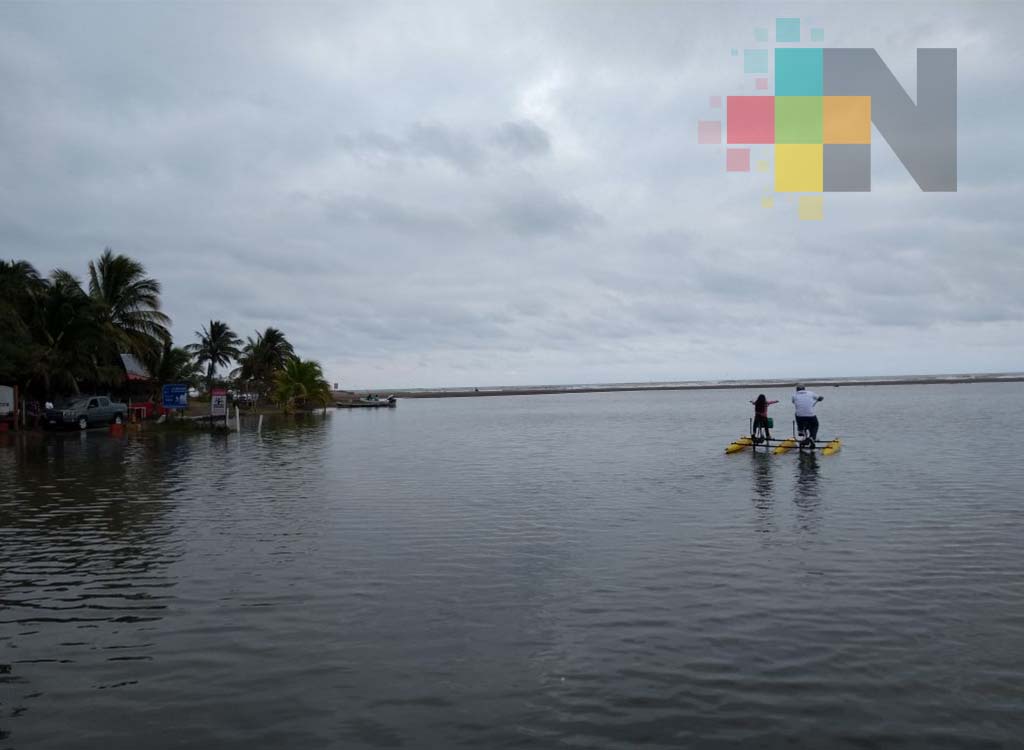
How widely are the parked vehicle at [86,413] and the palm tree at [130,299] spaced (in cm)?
405

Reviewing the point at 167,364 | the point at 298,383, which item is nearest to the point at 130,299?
the point at 167,364

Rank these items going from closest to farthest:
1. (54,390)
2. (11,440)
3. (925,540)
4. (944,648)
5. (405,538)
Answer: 1. (944,648)
2. (925,540)
3. (405,538)
4. (11,440)
5. (54,390)

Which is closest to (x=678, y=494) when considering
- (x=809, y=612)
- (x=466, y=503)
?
(x=466, y=503)

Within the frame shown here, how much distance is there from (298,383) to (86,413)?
30.1m

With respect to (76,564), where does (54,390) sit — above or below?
above

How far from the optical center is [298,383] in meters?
72.6

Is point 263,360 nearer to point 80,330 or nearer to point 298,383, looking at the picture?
point 298,383

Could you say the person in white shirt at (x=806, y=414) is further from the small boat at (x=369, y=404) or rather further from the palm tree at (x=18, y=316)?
the small boat at (x=369, y=404)

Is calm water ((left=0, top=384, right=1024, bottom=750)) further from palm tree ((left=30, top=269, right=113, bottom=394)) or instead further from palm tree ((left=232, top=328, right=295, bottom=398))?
palm tree ((left=232, top=328, right=295, bottom=398))

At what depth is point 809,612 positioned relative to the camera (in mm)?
8055

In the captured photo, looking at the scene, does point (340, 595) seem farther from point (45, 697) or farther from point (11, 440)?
point (11, 440)

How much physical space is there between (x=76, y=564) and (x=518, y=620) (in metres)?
7.15

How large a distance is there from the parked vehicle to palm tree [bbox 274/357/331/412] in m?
24.1

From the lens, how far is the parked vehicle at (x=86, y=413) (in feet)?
134
